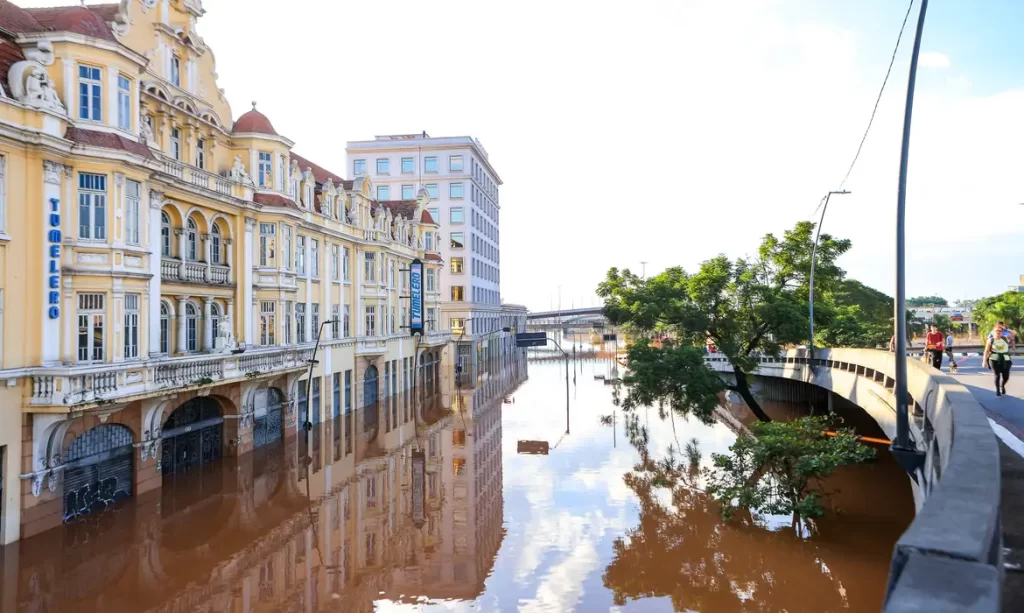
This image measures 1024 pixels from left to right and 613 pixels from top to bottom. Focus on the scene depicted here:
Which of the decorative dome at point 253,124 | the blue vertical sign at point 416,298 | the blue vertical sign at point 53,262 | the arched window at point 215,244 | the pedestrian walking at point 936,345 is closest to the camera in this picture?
the blue vertical sign at point 53,262

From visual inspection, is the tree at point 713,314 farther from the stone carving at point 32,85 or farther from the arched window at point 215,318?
the stone carving at point 32,85

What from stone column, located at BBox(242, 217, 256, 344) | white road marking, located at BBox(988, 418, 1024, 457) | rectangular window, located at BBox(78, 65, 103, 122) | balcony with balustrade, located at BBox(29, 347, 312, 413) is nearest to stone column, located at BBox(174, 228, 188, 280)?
balcony with balustrade, located at BBox(29, 347, 312, 413)

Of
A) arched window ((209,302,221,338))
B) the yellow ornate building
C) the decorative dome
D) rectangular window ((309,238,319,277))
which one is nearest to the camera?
the yellow ornate building

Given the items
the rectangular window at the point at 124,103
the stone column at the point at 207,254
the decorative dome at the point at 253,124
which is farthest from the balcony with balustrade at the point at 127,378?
the decorative dome at the point at 253,124

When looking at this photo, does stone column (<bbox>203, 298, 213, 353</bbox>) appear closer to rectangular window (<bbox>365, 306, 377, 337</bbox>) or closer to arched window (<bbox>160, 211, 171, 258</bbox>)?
arched window (<bbox>160, 211, 171, 258</bbox>)

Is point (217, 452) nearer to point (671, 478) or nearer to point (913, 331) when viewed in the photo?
point (671, 478)

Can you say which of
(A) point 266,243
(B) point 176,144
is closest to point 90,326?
(B) point 176,144

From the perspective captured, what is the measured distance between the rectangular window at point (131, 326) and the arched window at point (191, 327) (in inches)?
202

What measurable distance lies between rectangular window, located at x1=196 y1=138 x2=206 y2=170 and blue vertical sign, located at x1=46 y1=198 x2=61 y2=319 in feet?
31.4

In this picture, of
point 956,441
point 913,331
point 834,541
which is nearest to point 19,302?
point 956,441

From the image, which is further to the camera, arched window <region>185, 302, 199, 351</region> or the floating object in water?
the floating object in water

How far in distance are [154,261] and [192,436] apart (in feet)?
25.1

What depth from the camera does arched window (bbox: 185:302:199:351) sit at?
87.9 feet

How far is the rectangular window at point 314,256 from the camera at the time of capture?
119 feet
